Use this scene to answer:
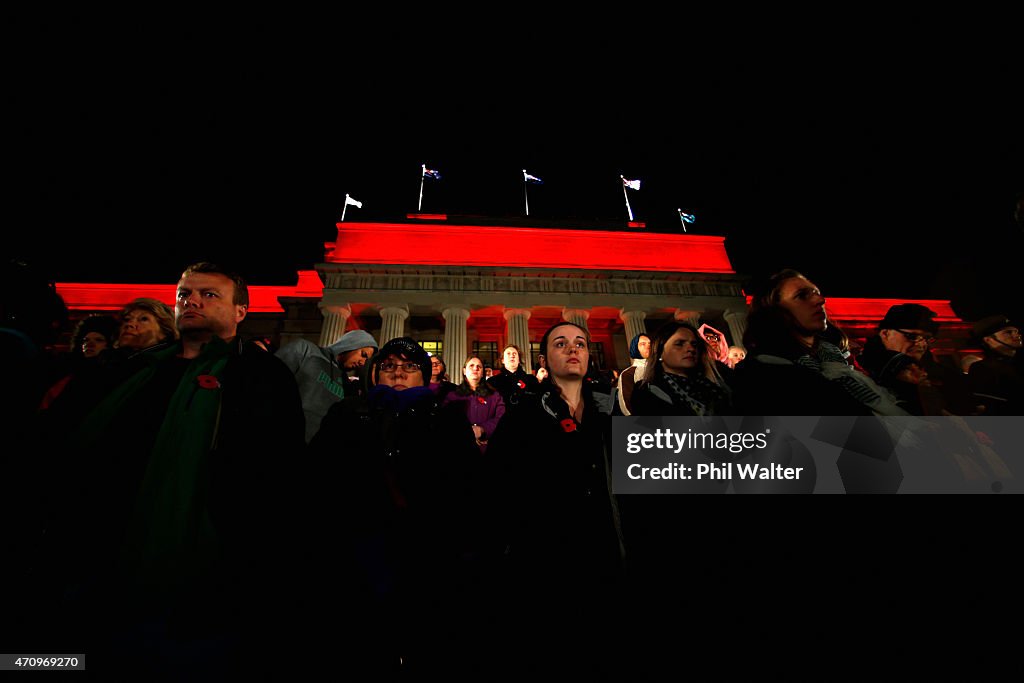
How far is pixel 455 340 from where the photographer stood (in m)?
16.4

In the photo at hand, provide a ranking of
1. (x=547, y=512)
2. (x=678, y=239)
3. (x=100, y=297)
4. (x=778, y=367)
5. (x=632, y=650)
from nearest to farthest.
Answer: (x=632, y=650), (x=547, y=512), (x=778, y=367), (x=100, y=297), (x=678, y=239)

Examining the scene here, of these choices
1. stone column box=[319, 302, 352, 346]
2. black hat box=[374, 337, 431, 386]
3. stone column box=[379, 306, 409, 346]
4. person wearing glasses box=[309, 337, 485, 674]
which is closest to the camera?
person wearing glasses box=[309, 337, 485, 674]

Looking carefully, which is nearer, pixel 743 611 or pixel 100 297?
pixel 743 611

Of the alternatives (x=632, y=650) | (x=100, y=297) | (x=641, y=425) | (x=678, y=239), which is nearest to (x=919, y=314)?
(x=641, y=425)

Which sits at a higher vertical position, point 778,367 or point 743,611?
point 778,367

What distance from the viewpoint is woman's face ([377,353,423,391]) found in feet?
9.96

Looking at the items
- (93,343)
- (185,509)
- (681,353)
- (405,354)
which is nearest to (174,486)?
(185,509)

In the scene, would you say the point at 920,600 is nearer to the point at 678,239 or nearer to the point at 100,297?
the point at 678,239

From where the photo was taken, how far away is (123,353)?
9.54 ft

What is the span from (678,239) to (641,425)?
74.6 ft

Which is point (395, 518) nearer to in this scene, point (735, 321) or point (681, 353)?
point (681, 353)

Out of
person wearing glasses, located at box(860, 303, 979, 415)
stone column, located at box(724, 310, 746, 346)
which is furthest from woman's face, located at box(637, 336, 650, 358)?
stone column, located at box(724, 310, 746, 346)

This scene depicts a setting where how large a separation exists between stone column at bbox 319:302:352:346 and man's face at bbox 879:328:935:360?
55.1ft

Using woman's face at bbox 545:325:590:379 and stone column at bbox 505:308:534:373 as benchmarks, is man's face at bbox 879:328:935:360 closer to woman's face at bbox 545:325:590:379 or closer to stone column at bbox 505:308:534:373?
woman's face at bbox 545:325:590:379
